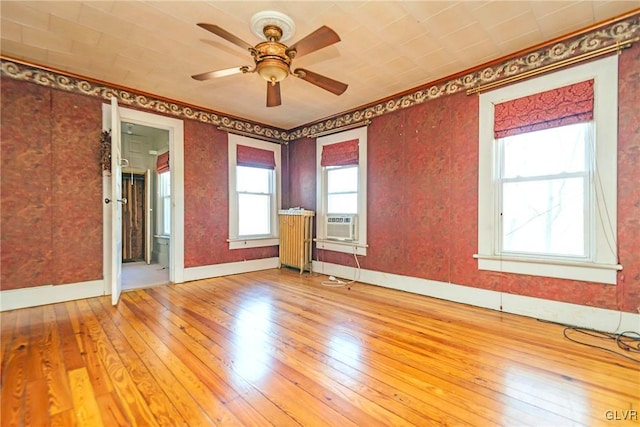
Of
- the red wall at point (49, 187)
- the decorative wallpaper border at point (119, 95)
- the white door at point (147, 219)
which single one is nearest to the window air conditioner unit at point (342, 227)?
the decorative wallpaper border at point (119, 95)

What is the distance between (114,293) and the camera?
3074 mm

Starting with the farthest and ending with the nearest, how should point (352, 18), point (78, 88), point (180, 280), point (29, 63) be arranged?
point (180, 280), point (78, 88), point (29, 63), point (352, 18)

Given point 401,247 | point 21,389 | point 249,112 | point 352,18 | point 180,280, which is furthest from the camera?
point 249,112

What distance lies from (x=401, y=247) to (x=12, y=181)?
4458 mm

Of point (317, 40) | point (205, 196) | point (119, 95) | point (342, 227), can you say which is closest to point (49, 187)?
point (119, 95)

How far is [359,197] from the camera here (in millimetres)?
4277

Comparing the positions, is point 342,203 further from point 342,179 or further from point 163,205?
point 163,205

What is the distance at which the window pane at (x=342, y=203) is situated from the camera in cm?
443

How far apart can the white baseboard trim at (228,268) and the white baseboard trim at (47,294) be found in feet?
3.56

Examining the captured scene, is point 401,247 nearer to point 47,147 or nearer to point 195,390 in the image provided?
point 195,390

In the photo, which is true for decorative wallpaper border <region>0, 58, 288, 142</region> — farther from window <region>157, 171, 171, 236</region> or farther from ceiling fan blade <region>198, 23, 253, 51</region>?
ceiling fan blade <region>198, 23, 253, 51</region>

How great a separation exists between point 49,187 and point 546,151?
526cm

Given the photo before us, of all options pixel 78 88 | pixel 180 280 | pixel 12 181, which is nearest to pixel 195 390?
pixel 180 280

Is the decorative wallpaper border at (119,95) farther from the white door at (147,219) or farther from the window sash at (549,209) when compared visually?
the window sash at (549,209)
